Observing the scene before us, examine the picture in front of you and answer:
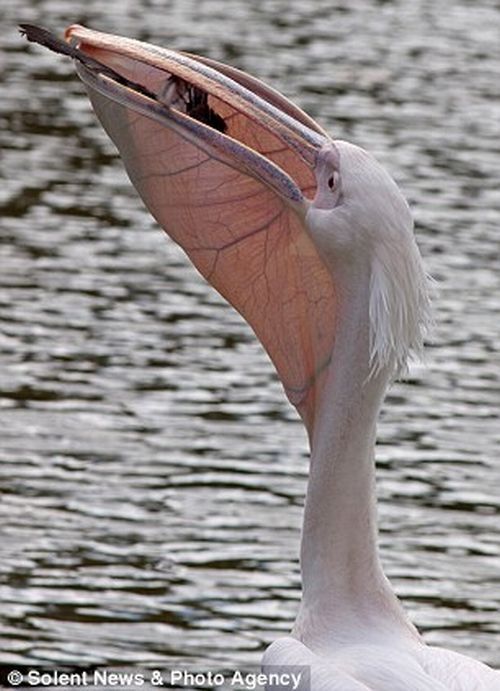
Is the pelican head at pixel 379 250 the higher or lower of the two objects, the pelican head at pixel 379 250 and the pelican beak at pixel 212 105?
the lower

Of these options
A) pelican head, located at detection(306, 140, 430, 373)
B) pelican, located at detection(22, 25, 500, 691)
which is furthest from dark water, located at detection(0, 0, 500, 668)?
pelican head, located at detection(306, 140, 430, 373)

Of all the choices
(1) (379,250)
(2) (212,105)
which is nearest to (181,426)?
(2) (212,105)

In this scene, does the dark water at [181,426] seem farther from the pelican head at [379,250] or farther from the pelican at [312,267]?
the pelican head at [379,250]

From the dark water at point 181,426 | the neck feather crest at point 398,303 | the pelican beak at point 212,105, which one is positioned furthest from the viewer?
the dark water at point 181,426

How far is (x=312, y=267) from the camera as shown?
4395 mm

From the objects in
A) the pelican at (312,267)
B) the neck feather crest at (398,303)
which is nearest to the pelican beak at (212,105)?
the pelican at (312,267)

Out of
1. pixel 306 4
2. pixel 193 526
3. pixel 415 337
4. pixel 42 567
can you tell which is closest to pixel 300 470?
pixel 193 526

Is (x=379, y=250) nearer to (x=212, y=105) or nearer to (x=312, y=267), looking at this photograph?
(x=312, y=267)

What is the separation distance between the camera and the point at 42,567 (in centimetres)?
674

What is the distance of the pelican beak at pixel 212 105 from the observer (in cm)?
431

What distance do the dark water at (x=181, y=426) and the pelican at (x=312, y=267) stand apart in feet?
6.29

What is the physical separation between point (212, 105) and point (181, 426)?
12.4 ft

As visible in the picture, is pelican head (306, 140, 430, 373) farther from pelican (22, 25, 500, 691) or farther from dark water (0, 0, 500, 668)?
dark water (0, 0, 500, 668)

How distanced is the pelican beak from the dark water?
6.94 ft
